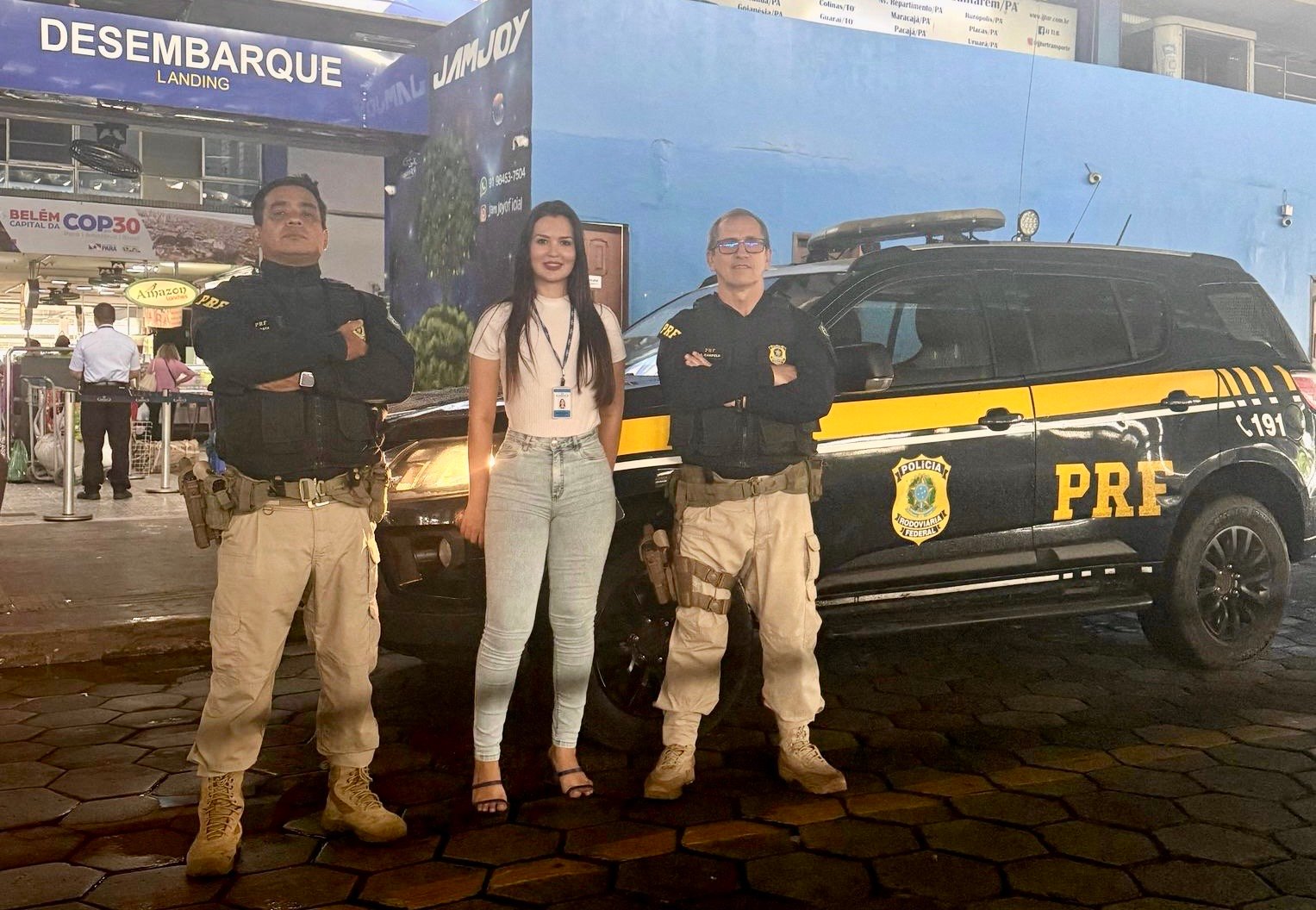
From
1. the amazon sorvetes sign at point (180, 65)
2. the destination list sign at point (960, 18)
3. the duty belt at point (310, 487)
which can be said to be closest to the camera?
the duty belt at point (310, 487)

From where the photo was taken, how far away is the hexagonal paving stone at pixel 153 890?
3.04 m

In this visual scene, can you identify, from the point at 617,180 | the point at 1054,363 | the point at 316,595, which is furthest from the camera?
the point at 617,180

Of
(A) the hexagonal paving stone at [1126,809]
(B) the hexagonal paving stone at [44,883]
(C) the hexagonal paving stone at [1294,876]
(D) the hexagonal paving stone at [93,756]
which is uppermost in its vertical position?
(A) the hexagonal paving stone at [1126,809]

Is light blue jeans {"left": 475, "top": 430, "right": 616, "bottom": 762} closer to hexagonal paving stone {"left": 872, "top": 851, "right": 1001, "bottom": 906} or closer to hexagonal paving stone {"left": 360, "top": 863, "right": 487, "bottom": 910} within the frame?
hexagonal paving stone {"left": 360, "top": 863, "right": 487, "bottom": 910}

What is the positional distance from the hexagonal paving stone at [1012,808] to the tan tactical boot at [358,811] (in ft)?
5.40

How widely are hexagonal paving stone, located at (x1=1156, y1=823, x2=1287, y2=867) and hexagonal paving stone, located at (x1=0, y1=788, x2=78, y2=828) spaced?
315 centimetres

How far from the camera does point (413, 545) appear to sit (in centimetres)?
409

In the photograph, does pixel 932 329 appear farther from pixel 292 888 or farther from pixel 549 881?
pixel 292 888

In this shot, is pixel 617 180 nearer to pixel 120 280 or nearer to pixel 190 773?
pixel 190 773

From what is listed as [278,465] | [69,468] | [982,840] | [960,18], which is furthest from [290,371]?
[960,18]

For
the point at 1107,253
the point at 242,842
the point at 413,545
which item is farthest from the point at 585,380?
the point at 1107,253

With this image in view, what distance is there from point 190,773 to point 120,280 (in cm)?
1523

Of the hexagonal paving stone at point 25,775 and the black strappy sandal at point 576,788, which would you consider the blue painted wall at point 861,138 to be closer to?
the hexagonal paving stone at point 25,775

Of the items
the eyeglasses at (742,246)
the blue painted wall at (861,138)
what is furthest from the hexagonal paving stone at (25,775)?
the blue painted wall at (861,138)
